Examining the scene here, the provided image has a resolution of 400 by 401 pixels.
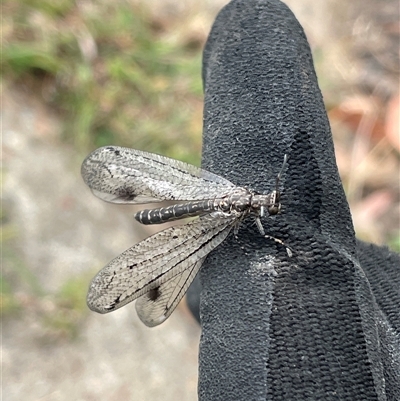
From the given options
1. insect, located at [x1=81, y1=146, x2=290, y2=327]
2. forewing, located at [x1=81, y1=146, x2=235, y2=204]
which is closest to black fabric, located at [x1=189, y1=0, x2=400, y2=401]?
insect, located at [x1=81, y1=146, x2=290, y2=327]

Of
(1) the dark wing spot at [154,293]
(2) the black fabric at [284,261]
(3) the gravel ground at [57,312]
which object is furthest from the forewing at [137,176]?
(3) the gravel ground at [57,312]

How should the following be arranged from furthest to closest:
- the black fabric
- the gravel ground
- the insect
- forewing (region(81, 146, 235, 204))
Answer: the gravel ground → forewing (region(81, 146, 235, 204)) → the insect → the black fabric

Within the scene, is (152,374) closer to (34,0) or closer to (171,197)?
(171,197)

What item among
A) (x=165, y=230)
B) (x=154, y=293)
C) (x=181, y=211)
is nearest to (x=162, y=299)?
(x=154, y=293)

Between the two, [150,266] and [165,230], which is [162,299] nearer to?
[150,266]

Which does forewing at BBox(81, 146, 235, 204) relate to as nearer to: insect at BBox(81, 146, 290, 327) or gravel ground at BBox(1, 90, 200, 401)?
insect at BBox(81, 146, 290, 327)

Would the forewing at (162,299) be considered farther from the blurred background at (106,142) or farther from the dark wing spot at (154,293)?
the blurred background at (106,142)
